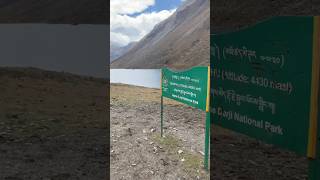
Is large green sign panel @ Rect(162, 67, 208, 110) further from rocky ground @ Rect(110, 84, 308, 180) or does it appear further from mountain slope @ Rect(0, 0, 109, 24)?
mountain slope @ Rect(0, 0, 109, 24)

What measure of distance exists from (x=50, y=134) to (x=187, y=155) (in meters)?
2.92

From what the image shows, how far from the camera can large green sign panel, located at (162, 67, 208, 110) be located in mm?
6273

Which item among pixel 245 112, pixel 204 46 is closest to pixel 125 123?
pixel 245 112

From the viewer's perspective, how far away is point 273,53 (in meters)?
3.04

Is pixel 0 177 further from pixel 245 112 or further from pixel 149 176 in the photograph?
pixel 245 112

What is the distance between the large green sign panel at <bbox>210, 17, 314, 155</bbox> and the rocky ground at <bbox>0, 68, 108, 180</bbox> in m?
2.98

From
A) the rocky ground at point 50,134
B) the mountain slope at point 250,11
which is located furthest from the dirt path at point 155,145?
the mountain slope at point 250,11

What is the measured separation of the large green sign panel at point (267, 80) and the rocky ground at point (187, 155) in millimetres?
2424

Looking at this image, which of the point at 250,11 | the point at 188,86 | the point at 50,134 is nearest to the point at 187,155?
the point at 188,86

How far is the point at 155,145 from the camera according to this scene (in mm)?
7938

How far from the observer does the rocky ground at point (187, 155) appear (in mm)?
6297

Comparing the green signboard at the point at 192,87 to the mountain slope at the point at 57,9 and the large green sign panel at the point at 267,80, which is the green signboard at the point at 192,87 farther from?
the mountain slope at the point at 57,9

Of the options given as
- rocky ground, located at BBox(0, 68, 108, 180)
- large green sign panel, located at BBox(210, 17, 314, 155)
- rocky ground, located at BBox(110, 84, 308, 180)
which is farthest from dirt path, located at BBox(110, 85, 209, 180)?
large green sign panel, located at BBox(210, 17, 314, 155)

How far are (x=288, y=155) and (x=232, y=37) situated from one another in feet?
14.2
